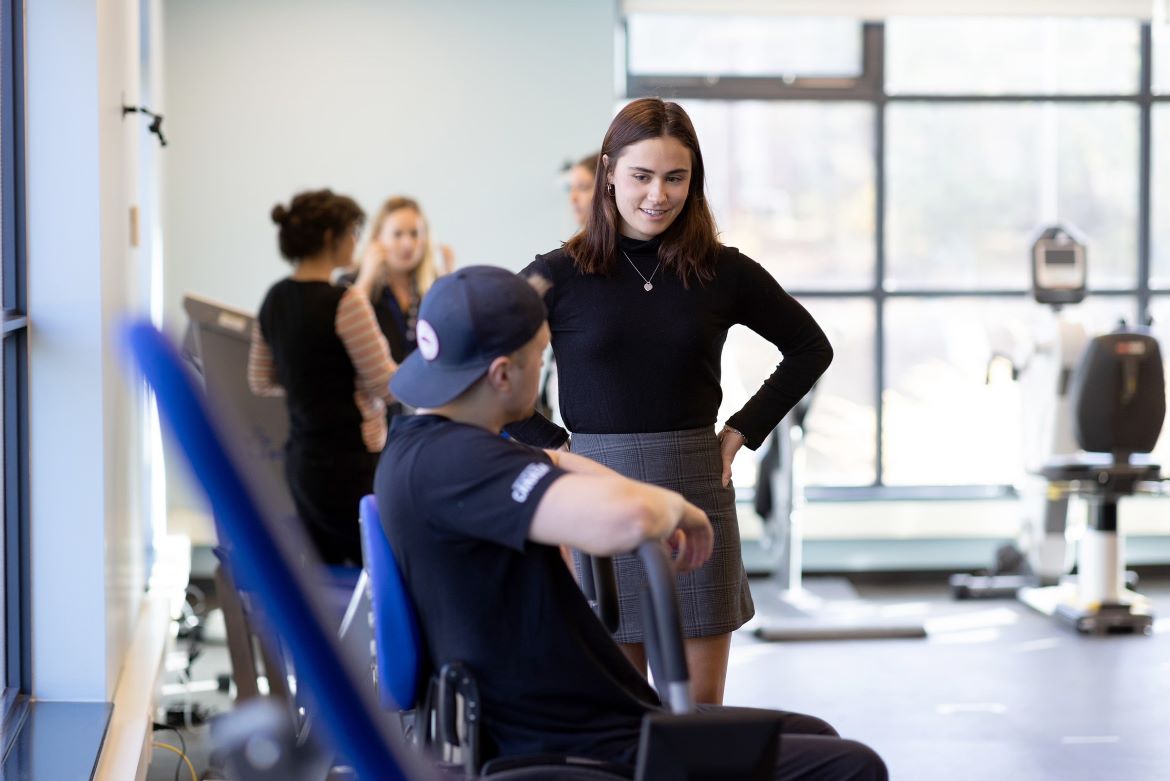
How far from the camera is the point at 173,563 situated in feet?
16.3

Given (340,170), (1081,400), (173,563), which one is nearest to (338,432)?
(173,563)

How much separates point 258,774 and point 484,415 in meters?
0.87

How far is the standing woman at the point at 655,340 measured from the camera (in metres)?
2.32

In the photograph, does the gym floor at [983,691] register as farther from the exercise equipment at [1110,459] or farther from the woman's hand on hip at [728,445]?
the woman's hand on hip at [728,445]

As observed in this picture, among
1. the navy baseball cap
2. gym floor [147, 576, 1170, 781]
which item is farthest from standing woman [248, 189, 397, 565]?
the navy baseball cap

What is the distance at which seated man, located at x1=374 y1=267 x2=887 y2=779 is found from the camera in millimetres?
1575

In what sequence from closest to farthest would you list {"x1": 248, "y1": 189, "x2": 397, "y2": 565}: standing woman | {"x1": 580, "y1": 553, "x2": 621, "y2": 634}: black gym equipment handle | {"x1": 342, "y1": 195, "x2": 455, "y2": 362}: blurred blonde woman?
{"x1": 580, "y1": 553, "x2": 621, "y2": 634}: black gym equipment handle, {"x1": 248, "y1": 189, "x2": 397, "y2": 565}: standing woman, {"x1": 342, "y1": 195, "x2": 455, "y2": 362}: blurred blonde woman

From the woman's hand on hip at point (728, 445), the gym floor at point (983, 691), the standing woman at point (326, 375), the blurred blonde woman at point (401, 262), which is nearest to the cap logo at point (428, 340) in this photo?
the woman's hand on hip at point (728, 445)

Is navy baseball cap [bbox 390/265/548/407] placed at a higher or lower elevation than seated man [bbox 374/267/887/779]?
higher

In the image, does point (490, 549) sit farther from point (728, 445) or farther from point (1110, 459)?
point (1110, 459)

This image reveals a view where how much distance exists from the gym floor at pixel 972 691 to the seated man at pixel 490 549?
2.07m

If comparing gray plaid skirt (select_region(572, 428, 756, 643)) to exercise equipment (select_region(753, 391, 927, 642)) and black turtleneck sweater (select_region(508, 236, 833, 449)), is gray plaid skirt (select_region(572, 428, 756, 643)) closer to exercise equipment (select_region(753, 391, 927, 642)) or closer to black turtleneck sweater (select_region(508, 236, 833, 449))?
black turtleneck sweater (select_region(508, 236, 833, 449))

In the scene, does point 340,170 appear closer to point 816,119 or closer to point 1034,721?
point 816,119

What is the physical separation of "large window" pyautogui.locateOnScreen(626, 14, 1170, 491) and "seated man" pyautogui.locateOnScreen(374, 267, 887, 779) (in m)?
4.80
